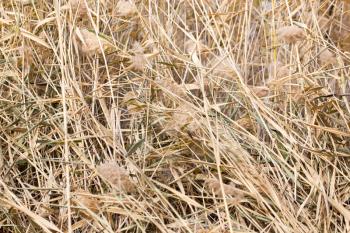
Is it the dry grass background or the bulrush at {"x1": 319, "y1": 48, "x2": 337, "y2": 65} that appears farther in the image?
the bulrush at {"x1": 319, "y1": 48, "x2": 337, "y2": 65}

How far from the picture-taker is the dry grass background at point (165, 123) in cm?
125

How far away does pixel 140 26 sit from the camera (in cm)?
161

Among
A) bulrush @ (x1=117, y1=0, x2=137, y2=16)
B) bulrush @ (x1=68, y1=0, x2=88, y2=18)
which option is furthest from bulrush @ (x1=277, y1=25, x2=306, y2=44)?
bulrush @ (x1=68, y1=0, x2=88, y2=18)

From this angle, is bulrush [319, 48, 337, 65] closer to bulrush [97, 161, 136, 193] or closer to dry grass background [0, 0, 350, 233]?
dry grass background [0, 0, 350, 233]

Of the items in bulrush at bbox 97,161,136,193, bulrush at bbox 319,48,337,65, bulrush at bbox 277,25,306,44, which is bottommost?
bulrush at bbox 97,161,136,193

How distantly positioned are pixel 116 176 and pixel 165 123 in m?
0.21

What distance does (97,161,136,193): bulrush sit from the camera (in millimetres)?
1222

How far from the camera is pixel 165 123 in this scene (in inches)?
54.5

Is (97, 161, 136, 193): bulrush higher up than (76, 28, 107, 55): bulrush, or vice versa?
(76, 28, 107, 55): bulrush

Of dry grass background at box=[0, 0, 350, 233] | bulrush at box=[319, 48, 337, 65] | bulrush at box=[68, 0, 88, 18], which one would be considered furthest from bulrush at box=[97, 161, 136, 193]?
bulrush at box=[319, 48, 337, 65]

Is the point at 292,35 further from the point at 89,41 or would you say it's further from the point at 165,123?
the point at 89,41

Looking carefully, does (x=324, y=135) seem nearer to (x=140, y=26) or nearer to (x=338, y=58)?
(x=338, y=58)

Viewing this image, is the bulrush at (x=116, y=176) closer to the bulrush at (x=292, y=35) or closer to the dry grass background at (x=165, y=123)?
the dry grass background at (x=165, y=123)

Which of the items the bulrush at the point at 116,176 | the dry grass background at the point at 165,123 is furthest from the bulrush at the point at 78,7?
the bulrush at the point at 116,176
